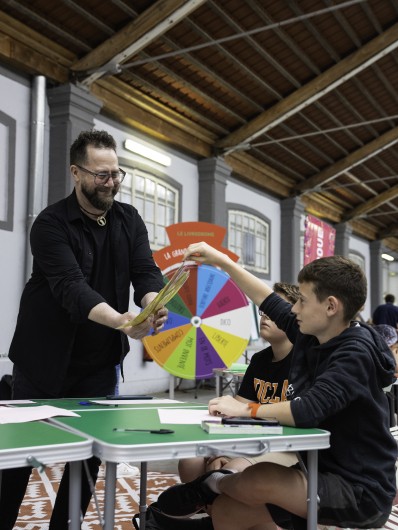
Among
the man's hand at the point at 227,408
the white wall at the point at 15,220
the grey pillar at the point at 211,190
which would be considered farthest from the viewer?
the grey pillar at the point at 211,190

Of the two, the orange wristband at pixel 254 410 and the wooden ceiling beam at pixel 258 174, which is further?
the wooden ceiling beam at pixel 258 174

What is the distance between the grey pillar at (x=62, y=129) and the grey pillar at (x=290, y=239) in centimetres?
694

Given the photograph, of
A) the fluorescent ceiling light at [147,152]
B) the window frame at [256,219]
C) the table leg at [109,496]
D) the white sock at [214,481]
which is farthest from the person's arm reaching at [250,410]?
the window frame at [256,219]

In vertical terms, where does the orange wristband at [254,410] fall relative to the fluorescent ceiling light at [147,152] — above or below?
below

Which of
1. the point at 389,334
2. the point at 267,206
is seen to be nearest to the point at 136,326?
the point at 389,334

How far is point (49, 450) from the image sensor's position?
1361 mm

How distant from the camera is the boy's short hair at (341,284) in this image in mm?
2012

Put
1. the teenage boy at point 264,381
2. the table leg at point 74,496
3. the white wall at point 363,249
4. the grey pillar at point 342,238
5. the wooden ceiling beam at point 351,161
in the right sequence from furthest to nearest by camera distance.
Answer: the white wall at point 363,249
the grey pillar at point 342,238
the wooden ceiling beam at point 351,161
the teenage boy at point 264,381
the table leg at point 74,496

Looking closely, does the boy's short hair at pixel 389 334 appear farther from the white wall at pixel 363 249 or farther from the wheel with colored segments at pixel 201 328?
the white wall at pixel 363 249

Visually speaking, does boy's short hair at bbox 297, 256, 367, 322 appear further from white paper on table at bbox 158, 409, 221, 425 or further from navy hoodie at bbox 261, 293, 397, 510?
white paper on table at bbox 158, 409, 221, 425

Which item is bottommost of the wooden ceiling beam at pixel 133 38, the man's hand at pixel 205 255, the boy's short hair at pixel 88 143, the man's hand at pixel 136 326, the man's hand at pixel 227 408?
the man's hand at pixel 227 408

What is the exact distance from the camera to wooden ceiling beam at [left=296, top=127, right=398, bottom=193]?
1267 centimetres

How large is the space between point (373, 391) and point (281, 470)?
1.20ft

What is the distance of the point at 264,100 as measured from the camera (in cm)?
1022
